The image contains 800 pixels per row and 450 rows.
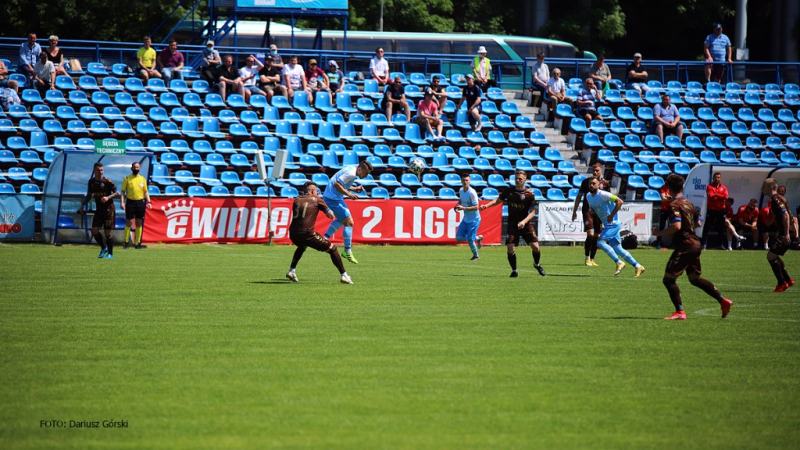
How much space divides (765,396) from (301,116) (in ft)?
82.6

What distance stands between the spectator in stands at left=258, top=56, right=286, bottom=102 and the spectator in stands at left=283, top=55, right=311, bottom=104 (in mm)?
229

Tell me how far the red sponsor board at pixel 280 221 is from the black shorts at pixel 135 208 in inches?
71.3

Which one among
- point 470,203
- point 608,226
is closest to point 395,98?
point 470,203

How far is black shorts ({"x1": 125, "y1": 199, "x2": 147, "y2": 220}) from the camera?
2344cm

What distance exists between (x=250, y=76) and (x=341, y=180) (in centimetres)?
1392

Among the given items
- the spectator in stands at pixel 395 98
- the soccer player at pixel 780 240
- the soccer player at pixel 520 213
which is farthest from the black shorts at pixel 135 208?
the soccer player at pixel 780 240

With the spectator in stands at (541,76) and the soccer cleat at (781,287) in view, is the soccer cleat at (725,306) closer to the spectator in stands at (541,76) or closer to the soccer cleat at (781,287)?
the soccer cleat at (781,287)

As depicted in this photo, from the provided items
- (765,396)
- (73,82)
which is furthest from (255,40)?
(765,396)

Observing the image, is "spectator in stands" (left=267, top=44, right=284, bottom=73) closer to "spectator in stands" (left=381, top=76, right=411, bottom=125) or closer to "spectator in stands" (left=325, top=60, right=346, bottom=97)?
"spectator in stands" (left=325, top=60, right=346, bottom=97)

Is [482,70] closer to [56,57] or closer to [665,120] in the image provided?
[665,120]

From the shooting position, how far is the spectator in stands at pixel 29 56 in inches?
1137

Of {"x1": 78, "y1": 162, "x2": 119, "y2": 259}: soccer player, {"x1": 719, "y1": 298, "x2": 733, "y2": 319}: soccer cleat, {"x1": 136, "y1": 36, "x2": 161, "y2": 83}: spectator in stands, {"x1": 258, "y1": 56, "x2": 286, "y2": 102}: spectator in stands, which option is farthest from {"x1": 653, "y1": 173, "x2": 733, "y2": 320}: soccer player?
{"x1": 136, "y1": 36, "x2": 161, "y2": 83}: spectator in stands

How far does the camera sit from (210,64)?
3117 centimetres

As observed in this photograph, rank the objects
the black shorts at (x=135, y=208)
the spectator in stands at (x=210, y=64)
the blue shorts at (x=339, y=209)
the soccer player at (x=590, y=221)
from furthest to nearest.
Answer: the spectator in stands at (x=210, y=64) < the black shorts at (x=135, y=208) < the soccer player at (x=590, y=221) < the blue shorts at (x=339, y=209)
